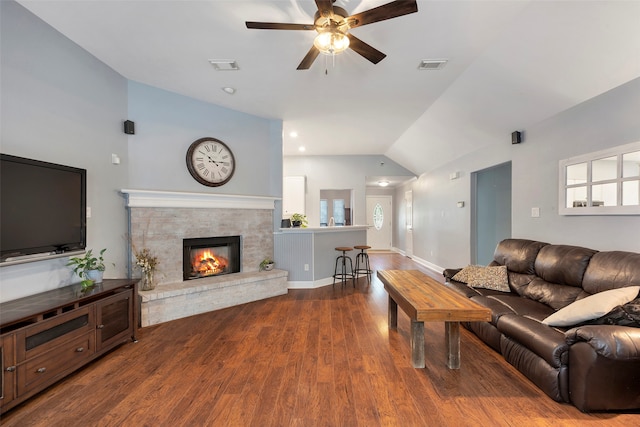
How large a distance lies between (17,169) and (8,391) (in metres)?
1.50

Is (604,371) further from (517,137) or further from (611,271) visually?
(517,137)

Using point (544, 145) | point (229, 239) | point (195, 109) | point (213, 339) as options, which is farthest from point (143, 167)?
point (544, 145)

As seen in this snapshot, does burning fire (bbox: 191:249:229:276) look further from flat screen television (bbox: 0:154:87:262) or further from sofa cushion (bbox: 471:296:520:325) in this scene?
sofa cushion (bbox: 471:296:520:325)

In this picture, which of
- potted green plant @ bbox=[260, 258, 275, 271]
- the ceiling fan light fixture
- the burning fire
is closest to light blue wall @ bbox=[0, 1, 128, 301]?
the burning fire

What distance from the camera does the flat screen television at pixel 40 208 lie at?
6.63 feet

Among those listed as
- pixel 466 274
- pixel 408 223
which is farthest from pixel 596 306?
pixel 408 223

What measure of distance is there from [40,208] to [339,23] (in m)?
2.73

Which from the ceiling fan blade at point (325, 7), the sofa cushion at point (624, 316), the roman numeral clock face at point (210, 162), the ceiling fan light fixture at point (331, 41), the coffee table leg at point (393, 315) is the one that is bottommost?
the coffee table leg at point (393, 315)

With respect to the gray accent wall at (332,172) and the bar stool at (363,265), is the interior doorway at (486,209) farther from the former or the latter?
the gray accent wall at (332,172)

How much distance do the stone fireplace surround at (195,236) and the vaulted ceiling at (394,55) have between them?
1.49m

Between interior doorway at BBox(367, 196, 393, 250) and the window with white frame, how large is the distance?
7.16m

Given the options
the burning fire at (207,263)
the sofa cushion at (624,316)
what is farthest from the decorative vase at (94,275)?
the sofa cushion at (624,316)

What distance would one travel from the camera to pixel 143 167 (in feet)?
11.9

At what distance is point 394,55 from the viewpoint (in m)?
2.90
